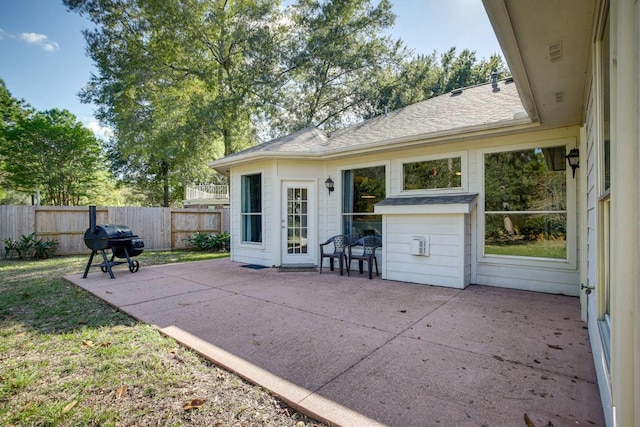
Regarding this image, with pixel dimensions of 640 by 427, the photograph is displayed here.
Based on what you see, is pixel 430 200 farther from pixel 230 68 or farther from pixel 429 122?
pixel 230 68

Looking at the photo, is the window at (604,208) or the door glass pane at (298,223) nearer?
the window at (604,208)

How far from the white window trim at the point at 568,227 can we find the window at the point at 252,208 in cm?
475

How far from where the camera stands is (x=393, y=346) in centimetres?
296

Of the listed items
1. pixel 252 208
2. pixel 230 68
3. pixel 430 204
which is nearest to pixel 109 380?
pixel 430 204

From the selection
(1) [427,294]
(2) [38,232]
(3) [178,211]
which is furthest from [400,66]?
(2) [38,232]

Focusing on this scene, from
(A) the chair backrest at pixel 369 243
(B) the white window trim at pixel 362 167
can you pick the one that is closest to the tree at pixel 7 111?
(B) the white window trim at pixel 362 167

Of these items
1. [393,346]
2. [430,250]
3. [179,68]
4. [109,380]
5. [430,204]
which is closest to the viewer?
[109,380]

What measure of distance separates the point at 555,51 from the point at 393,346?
295cm

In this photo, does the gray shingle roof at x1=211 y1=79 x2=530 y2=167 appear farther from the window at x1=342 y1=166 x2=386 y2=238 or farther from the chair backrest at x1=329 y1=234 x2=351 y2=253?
the chair backrest at x1=329 y1=234 x2=351 y2=253

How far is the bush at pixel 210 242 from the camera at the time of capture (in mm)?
11500

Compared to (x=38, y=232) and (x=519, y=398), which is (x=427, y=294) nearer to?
(x=519, y=398)

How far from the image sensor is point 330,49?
45.5 feet

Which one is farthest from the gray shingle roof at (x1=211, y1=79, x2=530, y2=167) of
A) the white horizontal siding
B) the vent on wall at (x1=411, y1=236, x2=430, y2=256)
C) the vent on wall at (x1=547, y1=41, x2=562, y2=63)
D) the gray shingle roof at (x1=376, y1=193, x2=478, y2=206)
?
the vent on wall at (x1=547, y1=41, x2=562, y2=63)

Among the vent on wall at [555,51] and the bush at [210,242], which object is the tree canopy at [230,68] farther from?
the vent on wall at [555,51]
